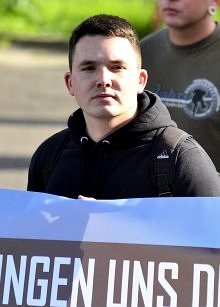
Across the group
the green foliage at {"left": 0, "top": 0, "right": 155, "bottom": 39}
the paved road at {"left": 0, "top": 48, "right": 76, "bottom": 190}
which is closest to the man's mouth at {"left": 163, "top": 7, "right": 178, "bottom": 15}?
the paved road at {"left": 0, "top": 48, "right": 76, "bottom": 190}

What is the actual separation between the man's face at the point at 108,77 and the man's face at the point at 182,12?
1.40m

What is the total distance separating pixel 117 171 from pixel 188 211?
28 centimetres

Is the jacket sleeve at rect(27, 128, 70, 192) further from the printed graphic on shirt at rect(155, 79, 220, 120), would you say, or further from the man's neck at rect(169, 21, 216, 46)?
the man's neck at rect(169, 21, 216, 46)

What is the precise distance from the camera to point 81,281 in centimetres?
289

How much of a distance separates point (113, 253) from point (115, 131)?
41 centimetres

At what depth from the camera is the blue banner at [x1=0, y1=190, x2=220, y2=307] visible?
2832 millimetres

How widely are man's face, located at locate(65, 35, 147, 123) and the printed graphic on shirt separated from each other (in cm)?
134

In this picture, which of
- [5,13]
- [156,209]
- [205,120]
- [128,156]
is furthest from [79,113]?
[5,13]

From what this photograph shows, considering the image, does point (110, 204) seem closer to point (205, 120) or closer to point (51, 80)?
point (205, 120)

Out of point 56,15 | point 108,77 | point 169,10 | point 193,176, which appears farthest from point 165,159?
point 56,15

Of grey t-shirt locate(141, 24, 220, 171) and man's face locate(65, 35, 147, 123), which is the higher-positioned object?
grey t-shirt locate(141, 24, 220, 171)

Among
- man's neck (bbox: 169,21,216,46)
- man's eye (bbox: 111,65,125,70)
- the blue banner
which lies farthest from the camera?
man's neck (bbox: 169,21,216,46)

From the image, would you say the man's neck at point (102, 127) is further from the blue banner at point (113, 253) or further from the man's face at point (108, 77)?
the blue banner at point (113, 253)

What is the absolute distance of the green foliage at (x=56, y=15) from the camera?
86.7 ft
